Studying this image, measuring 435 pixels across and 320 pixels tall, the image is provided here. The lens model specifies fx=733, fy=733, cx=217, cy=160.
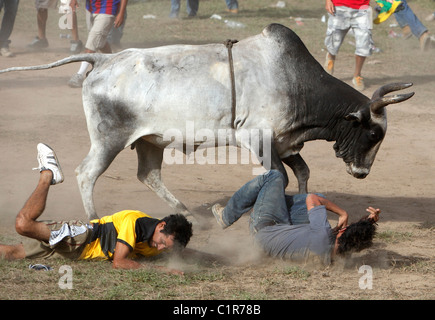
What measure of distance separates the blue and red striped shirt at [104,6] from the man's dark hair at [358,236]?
718 centimetres

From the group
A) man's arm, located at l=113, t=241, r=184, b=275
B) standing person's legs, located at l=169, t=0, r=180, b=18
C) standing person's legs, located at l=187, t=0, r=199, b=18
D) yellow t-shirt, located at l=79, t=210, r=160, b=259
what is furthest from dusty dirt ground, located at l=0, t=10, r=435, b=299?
standing person's legs, located at l=187, t=0, r=199, b=18

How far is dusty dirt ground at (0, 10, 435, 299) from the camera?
554cm

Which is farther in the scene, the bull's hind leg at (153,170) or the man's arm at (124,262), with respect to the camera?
the bull's hind leg at (153,170)

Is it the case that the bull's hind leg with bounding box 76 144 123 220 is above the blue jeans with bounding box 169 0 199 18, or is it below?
below

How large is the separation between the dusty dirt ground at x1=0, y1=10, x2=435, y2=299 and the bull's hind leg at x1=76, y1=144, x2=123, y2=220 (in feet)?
1.75

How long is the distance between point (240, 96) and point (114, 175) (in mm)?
2536

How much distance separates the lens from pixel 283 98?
6457mm

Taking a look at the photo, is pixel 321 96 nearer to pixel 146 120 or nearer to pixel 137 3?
pixel 146 120

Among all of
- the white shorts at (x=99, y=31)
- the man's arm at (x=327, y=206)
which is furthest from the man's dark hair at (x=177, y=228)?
the white shorts at (x=99, y=31)

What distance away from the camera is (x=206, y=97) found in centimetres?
637

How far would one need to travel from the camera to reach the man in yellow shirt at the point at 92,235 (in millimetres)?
5352

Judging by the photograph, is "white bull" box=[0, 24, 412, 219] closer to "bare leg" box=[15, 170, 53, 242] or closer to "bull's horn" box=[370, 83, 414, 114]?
"bull's horn" box=[370, 83, 414, 114]

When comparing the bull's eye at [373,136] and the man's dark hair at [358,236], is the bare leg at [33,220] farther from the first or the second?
the bull's eye at [373,136]
